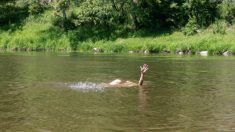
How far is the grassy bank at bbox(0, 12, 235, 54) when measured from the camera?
193ft

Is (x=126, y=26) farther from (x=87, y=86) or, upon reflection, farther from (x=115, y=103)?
(x=115, y=103)

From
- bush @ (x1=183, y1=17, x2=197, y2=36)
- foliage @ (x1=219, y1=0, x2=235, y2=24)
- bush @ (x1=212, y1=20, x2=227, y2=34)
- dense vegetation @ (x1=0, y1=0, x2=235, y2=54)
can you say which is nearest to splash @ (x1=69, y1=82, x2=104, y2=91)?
dense vegetation @ (x1=0, y1=0, x2=235, y2=54)

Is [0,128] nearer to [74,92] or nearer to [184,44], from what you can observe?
[74,92]

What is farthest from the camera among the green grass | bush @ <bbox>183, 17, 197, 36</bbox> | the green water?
bush @ <bbox>183, 17, 197, 36</bbox>

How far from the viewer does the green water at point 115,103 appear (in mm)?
14977

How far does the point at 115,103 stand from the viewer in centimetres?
1928

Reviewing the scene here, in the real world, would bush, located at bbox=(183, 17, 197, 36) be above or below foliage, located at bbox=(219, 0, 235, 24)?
below

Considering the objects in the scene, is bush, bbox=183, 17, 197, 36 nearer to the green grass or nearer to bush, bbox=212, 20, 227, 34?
the green grass


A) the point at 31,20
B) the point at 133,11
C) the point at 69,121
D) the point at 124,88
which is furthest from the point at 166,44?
the point at 69,121

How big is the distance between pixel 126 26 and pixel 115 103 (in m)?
51.0

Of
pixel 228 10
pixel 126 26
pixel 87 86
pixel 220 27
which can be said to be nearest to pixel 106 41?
pixel 126 26

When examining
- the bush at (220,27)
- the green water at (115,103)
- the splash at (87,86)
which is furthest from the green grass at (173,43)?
the splash at (87,86)

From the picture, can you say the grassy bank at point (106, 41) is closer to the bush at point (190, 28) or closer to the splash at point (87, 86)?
the bush at point (190, 28)

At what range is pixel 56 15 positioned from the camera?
7131 centimetres
